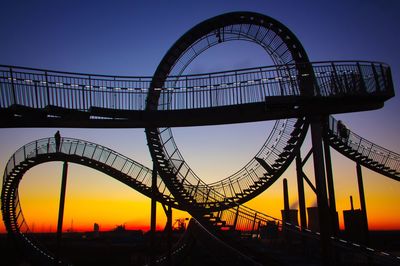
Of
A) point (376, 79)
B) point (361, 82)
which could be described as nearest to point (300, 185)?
point (361, 82)

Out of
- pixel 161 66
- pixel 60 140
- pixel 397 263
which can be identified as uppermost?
pixel 161 66

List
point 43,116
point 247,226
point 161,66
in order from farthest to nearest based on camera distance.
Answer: point 161,66
point 247,226
point 43,116

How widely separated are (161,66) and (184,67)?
1540 millimetres

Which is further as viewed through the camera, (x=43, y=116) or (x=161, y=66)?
(x=161, y=66)

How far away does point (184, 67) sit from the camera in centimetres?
2027

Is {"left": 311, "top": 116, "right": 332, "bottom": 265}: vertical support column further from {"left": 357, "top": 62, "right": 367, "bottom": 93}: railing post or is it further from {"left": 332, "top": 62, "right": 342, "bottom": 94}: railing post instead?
{"left": 357, "top": 62, "right": 367, "bottom": 93}: railing post

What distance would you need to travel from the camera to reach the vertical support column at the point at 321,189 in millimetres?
12844

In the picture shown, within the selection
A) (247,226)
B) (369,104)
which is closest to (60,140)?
(247,226)

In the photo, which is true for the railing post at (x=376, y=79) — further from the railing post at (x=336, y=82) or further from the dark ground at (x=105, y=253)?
the dark ground at (x=105, y=253)

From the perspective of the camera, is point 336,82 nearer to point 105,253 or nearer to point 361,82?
point 361,82

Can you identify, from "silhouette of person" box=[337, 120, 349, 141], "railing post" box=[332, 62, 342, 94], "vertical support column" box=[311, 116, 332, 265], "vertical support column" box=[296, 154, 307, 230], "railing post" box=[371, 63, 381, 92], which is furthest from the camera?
"silhouette of person" box=[337, 120, 349, 141]

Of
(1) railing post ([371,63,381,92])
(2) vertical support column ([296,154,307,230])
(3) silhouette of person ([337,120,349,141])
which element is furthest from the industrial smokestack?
(1) railing post ([371,63,381,92])

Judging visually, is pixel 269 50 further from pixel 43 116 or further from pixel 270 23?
pixel 43 116

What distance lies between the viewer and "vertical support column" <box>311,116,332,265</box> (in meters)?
12.8
